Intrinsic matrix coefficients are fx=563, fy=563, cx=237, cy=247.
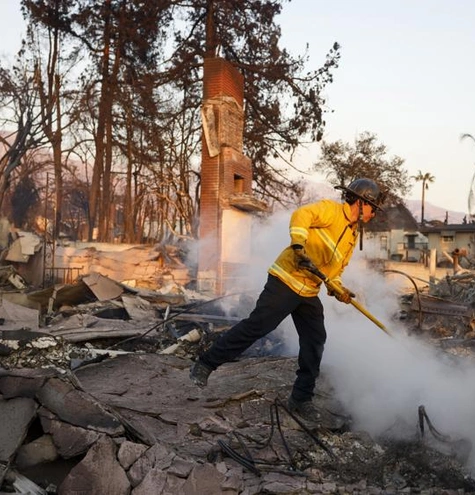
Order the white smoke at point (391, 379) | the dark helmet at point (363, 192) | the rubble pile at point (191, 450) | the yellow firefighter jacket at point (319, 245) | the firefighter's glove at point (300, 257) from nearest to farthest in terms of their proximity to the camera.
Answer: the rubble pile at point (191, 450), the firefighter's glove at point (300, 257), the white smoke at point (391, 379), the yellow firefighter jacket at point (319, 245), the dark helmet at point (363, 192)

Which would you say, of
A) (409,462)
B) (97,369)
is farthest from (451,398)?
(97,369)

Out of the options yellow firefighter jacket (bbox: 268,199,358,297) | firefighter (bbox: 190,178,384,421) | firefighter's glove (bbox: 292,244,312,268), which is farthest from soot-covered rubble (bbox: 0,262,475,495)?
firefighter's glove (bbox: 292,244,312,268)

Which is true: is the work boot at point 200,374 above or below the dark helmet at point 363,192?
below

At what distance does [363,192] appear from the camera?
478 cm

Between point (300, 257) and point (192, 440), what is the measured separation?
63.1 inches

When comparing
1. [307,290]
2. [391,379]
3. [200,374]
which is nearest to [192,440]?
[200,374]

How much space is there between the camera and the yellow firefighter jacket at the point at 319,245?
4.61 metres

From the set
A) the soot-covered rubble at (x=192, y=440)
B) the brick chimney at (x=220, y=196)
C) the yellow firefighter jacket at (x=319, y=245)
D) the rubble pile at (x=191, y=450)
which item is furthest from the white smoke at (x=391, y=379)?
the brick chimney at (x=220, y=196)

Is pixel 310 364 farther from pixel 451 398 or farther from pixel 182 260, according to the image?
pixel 182 260

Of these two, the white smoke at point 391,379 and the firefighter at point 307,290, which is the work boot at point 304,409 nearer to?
the firefighter at point 307,290

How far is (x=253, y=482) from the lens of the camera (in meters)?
3.50

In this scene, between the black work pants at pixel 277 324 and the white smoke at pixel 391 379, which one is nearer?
the white smoke at pixel 391 379

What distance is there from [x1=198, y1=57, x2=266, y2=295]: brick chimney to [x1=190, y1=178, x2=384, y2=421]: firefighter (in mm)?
10259

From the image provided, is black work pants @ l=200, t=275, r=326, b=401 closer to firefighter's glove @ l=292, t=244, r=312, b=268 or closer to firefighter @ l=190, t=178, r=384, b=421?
firefighter @ l=190, t=178, r=384, b=421
